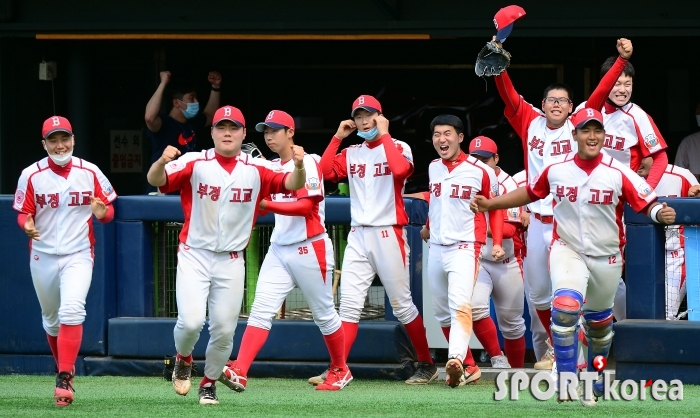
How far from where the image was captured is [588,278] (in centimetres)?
678

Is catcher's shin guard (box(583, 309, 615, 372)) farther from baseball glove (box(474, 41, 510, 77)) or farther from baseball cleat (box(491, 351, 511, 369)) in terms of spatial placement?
baseball glove (box(474, 41, 510, 77))

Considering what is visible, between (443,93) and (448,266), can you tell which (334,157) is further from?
A: (443,93)

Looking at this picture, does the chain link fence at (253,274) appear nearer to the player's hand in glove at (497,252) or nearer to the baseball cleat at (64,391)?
the player's hand in glove at (497,252)

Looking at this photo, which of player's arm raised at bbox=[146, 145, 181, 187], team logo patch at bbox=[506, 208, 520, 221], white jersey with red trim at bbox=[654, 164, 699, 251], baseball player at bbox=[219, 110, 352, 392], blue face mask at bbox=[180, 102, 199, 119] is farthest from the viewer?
blue face mask at bbox=[180, 102, 199, 119]

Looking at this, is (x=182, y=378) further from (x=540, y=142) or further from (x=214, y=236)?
(x=540, y=142)

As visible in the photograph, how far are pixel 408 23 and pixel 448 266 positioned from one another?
3311mm

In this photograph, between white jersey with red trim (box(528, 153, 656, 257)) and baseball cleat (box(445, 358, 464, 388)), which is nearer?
white jersey with red trim (box(528, 153, 656, 257))

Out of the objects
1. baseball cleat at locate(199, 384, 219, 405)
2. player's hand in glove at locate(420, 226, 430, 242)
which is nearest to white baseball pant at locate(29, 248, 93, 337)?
baseball cleat at locate(199, 384, 219, 405)

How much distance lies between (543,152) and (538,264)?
28.6 inches

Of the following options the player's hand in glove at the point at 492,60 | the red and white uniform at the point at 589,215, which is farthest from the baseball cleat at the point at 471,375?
the player's hand in glove at the point at 492,60

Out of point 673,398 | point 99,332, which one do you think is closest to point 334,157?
point 99,332

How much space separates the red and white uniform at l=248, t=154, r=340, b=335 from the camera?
7.73 metres

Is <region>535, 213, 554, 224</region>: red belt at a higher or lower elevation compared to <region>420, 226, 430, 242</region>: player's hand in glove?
higher

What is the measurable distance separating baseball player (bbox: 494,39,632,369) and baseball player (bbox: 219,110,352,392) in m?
1.32
